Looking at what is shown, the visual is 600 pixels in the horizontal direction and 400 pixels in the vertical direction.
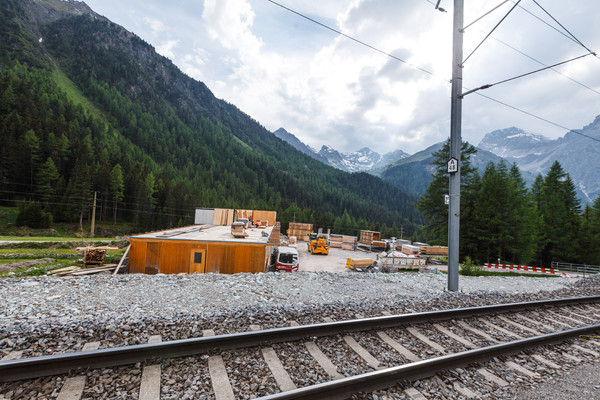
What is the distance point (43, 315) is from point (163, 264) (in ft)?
39.9

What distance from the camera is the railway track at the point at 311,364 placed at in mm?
3729

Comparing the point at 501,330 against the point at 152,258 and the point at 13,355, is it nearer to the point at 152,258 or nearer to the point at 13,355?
the point at 13,355

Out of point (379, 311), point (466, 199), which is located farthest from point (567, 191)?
point (379, 311)

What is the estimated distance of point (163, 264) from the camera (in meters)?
17.3

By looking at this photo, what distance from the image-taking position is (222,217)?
1420 inches

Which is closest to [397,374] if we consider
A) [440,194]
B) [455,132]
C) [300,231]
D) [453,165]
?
[453,165]

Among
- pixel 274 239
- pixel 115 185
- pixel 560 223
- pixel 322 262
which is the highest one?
pixel 115 185

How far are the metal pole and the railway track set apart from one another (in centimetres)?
389

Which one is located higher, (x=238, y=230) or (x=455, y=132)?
(x=455, y=132)

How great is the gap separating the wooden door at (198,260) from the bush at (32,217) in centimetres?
5857

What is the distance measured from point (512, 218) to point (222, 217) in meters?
40.9

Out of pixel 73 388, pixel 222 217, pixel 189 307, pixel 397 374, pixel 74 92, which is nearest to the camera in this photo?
pixel 73 388

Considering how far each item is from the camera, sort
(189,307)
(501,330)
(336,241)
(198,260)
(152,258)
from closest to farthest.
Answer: (189,307), (501,330), (198,260), (152,258), (336,241)

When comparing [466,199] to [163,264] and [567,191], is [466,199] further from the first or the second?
[163,264]
